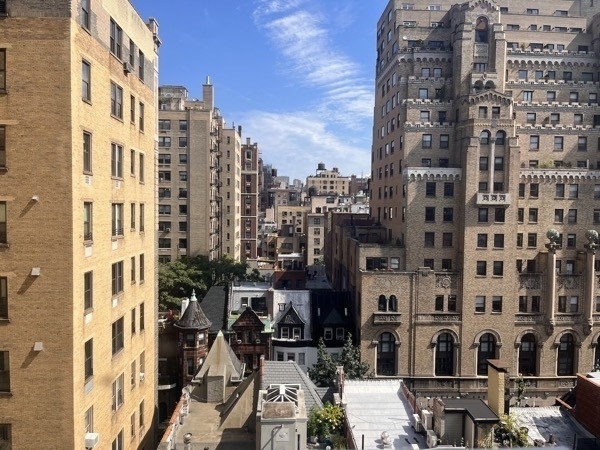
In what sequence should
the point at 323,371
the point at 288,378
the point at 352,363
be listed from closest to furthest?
the point at 288,378
the point at 323,371
the point at 352,363

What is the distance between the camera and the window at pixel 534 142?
54594 millimetres

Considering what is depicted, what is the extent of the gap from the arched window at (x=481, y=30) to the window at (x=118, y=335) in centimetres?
5220

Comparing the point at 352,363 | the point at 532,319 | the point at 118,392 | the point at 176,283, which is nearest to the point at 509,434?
the point at 118,392

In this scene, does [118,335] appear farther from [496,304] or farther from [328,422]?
[496,304]

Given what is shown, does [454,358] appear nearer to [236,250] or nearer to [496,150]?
[496,150]

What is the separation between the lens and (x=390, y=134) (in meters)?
59.7

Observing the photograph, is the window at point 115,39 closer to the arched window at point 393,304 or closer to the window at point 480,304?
the arched window at point 393,304

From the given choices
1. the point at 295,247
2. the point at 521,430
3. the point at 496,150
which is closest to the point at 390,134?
the point at 496,150

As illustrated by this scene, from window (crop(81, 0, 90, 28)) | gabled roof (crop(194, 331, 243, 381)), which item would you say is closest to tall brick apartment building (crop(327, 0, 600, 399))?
gabled roof (crop(194, 331, 243, 381))

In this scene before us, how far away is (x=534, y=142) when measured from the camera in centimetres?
5469

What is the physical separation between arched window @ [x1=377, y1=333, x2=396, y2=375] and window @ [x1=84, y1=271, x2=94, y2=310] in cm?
3708

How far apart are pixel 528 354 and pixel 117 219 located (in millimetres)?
49177

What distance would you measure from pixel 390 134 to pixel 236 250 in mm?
54998

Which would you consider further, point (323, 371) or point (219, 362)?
point (323, 371)
